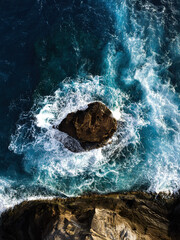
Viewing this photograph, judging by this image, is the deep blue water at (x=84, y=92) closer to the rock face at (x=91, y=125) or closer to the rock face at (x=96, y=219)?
the rock face at (x=91, y=125)

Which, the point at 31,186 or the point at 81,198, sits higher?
the point at 81,198

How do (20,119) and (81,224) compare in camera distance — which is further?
(20,119)

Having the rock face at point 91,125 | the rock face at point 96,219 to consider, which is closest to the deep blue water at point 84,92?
the rock face at point 91,125

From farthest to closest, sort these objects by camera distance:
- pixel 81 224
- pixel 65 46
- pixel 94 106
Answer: pixel 65 46 < pixel 94 106 < pixel 81 224

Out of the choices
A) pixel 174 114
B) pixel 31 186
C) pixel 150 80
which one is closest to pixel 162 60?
pixel 150 80

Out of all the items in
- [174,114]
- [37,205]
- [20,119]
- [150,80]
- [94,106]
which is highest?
[150,80]

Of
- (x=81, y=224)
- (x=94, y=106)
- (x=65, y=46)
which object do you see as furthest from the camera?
(x=65, y=46)

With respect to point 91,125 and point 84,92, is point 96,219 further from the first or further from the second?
point 84,92

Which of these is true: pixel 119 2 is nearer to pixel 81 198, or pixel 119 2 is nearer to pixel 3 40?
pixel 3 40
